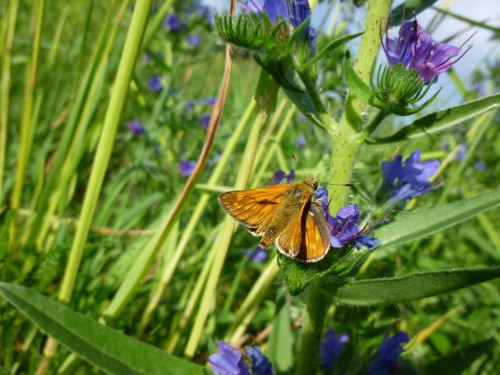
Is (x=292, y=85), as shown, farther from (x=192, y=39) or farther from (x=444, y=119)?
(x=192, y=39)

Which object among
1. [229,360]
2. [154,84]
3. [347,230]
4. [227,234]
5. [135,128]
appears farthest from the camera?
[154,84]

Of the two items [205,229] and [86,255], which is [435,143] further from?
[86,255]

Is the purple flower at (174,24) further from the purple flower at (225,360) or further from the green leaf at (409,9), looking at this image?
the purple flower at (225,360)

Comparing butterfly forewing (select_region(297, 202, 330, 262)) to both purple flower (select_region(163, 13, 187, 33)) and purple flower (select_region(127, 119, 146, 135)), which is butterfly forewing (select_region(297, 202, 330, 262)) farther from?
purple flower (select_region(163, 13, 187, 33))

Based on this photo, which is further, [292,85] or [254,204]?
[292,85]

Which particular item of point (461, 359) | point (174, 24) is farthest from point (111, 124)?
point (174, 24)

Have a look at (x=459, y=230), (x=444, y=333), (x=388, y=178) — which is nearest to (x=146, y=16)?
(x=388, y=178)

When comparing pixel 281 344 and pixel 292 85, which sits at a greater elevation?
pixel 292 85

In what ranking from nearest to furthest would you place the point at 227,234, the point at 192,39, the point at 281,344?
the point at 227,234, the point at 281,344, the point at 192,39
